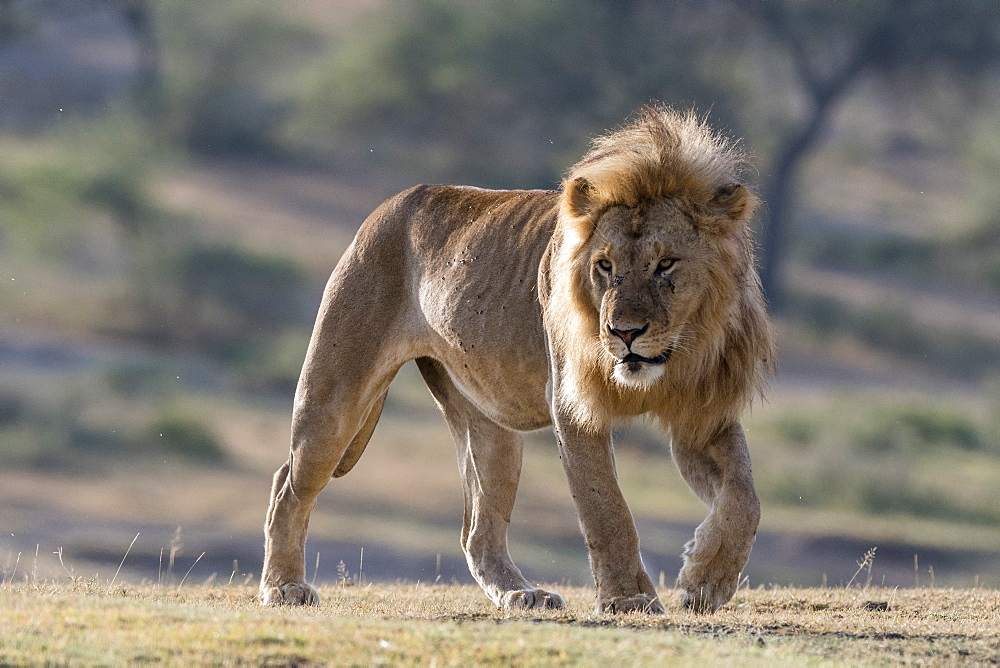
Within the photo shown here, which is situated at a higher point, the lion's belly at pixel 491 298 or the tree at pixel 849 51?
the tree at pixel 849 51

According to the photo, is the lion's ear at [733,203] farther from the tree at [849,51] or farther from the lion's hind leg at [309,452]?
the tree at [849,51]

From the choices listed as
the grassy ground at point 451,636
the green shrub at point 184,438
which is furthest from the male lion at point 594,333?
the green shrub at point 184,438

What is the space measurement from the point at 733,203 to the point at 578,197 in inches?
19.9

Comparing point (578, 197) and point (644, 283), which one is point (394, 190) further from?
point (644, 283)

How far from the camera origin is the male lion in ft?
16.3

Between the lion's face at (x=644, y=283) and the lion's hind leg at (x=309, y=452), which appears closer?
the lion's face at (x=644, y=283)

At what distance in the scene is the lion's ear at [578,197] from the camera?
16.9 ft

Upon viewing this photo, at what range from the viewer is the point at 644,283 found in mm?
4898

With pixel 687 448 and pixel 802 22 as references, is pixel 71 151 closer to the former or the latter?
pixel 802 22

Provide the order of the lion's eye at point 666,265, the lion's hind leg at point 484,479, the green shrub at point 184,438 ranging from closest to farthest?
the lion's eye at point 666,265
the lion's hind leg at point 484,479
the green shrub at point 184,438

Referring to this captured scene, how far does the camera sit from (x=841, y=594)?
6.66m

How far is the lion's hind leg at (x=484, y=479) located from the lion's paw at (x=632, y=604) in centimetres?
118

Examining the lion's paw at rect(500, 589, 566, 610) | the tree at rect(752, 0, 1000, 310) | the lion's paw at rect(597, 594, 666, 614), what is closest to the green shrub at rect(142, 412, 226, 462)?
the tree at rect(752, 0, 1000, 310)

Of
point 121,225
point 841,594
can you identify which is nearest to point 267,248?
point 121,225
